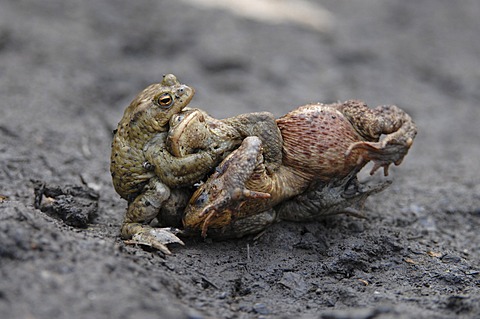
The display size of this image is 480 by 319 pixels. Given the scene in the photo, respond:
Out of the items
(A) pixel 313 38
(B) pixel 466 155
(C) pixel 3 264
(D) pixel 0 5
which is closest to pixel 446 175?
(B) pixel 466 155

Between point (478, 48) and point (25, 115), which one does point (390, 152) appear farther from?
point (478, 48)

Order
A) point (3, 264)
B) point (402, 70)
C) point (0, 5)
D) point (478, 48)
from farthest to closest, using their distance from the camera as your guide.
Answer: point (478, 48), point (402, 70), point (0, 5), point (3, 264)

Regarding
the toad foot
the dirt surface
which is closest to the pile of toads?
the toad foot

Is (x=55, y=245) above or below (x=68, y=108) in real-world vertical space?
below

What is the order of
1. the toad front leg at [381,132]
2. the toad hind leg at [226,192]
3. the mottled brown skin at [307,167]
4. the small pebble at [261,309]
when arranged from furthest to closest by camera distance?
the toad front leg at [381,132] → the mottled brown skin at [307,167] → the toad hind leg at [226,192] → the small pebble at [261,309]

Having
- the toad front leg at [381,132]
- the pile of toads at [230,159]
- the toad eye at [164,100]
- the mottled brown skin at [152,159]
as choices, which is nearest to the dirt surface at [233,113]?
the pile of toads at [230,159]

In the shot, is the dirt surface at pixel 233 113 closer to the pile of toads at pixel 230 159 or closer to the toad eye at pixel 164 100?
the pile of toads at pixel 230 159

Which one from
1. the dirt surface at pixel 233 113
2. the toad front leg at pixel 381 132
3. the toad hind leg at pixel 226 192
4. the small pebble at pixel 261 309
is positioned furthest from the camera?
the toad front leg at pixel 381 132

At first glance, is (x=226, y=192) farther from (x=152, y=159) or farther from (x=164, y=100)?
(x=164, y=100)

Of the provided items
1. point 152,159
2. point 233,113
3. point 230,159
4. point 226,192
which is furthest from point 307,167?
point 233,113
